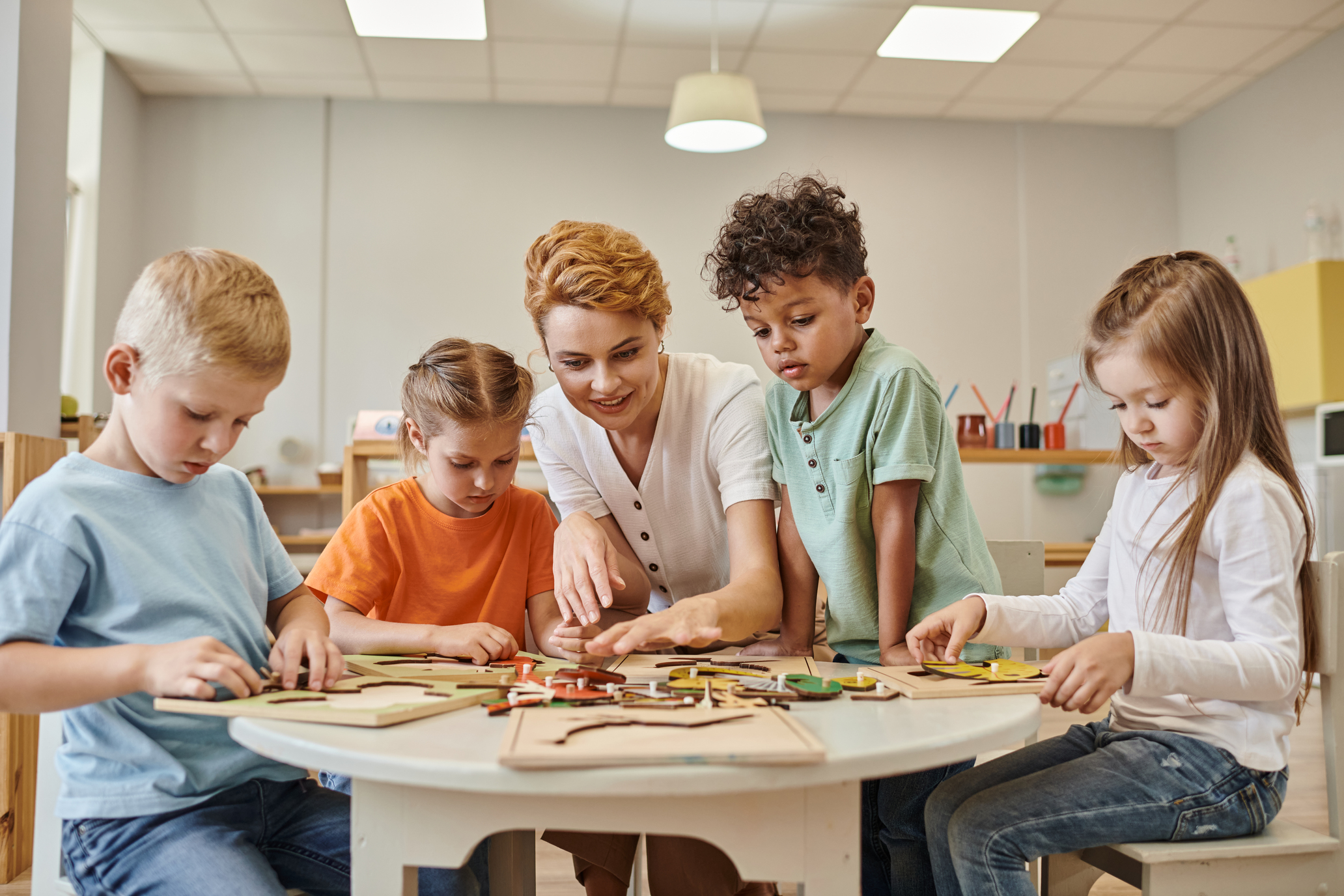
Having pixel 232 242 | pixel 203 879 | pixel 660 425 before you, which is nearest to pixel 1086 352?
pixel 660 425

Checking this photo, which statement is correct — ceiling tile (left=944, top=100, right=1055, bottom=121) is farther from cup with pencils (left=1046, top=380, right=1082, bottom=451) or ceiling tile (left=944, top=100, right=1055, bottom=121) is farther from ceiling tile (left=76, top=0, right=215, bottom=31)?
ceiling tile (left=76, top=0, right=215, bottom=31)

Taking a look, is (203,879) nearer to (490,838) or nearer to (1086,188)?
(490,838)

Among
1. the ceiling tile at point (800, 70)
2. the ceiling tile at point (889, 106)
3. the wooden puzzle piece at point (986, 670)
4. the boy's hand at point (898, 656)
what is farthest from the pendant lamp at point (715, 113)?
the wooden puzzle piece at point (986, 670)

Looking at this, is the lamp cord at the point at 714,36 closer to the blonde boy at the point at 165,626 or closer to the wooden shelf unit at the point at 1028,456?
the wooden shelf unit at the point at 1028,456

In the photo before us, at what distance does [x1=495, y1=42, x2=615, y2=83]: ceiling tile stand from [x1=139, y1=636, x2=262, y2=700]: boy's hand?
4.41 m

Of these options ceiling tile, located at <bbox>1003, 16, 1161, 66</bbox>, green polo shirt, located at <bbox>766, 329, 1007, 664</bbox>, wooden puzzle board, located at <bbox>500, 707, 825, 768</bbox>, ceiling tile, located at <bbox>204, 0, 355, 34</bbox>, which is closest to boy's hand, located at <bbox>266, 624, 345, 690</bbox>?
wooden puzzle board, located at <bbox>500, 707, 825, 768</bbox>

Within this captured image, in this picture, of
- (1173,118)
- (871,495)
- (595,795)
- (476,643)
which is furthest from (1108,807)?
(1173,118)

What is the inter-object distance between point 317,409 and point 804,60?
317 cm

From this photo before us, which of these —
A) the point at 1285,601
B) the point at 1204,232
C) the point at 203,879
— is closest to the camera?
the point at 203,879

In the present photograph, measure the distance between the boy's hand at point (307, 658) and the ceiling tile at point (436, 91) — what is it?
4686 millimetres

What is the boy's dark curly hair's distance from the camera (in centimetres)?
138

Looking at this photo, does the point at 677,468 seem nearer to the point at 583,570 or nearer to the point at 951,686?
the point at 583,570

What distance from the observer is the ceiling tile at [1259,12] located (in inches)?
172

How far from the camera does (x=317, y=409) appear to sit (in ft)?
17.3
